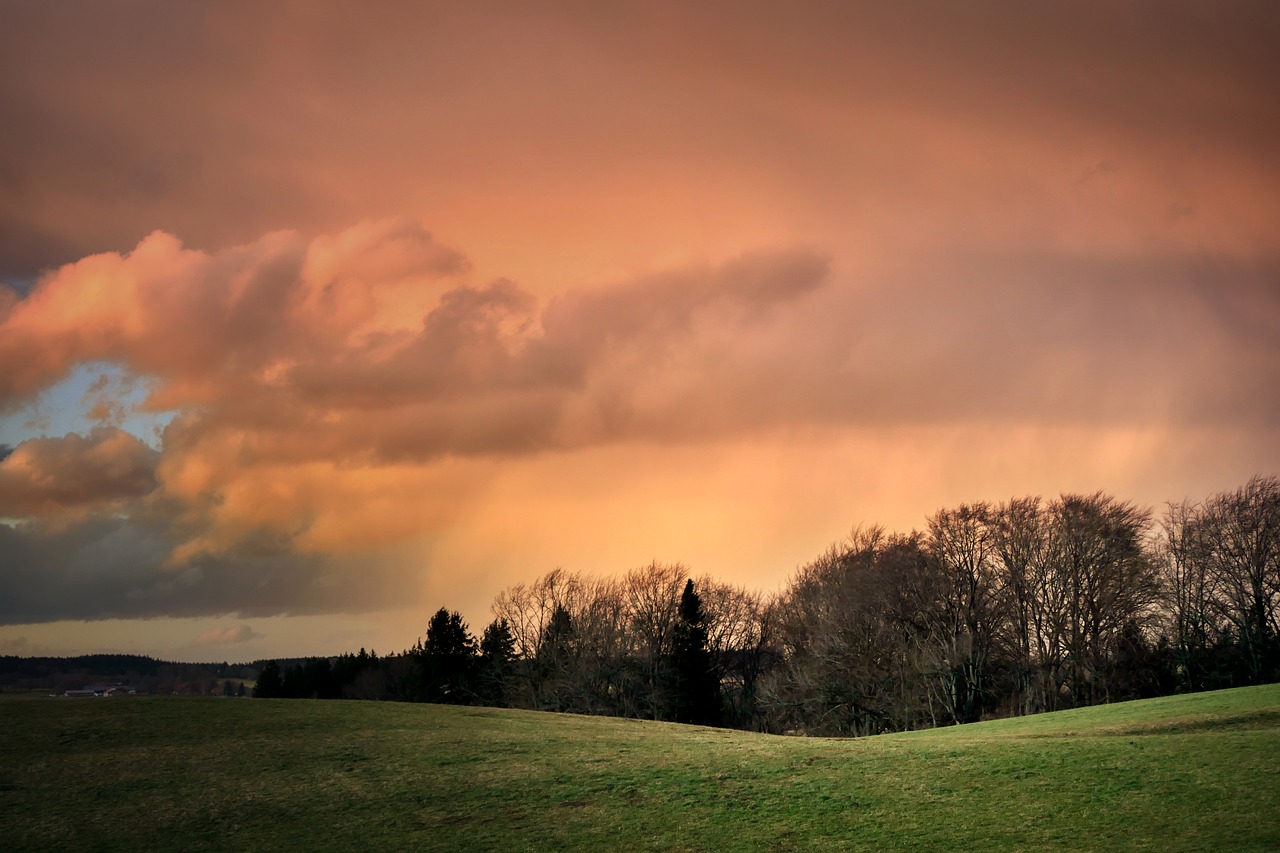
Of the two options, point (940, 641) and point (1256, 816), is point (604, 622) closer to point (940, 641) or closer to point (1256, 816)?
point (940, 641)

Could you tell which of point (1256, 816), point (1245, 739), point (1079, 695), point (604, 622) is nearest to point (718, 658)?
point (604, 622)

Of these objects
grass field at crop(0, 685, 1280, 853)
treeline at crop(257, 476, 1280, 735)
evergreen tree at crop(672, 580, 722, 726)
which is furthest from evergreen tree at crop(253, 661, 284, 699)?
grass field at crop(0, 685, 1280, 853)

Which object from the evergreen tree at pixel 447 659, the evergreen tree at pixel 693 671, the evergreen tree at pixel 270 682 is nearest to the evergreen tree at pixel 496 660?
the evergreen tree at pixel 447 659

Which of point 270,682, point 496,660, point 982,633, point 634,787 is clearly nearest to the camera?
point 634,787

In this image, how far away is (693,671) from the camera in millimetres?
93062

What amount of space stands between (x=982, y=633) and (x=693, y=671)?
27.8m

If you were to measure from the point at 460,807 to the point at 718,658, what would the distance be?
3000 inches

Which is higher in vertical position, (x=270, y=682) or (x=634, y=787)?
(x=634, y=787)

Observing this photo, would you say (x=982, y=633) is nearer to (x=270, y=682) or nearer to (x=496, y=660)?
(x=496, y=660)

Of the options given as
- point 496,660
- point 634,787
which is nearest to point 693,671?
point 496,660

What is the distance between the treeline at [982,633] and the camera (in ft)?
254

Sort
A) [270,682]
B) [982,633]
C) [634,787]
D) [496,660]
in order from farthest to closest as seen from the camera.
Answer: [270,682]
[496,660]
[982,633]
[634,787]

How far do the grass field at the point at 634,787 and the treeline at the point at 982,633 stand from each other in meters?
41.7

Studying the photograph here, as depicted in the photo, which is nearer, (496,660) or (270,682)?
(496,660)
